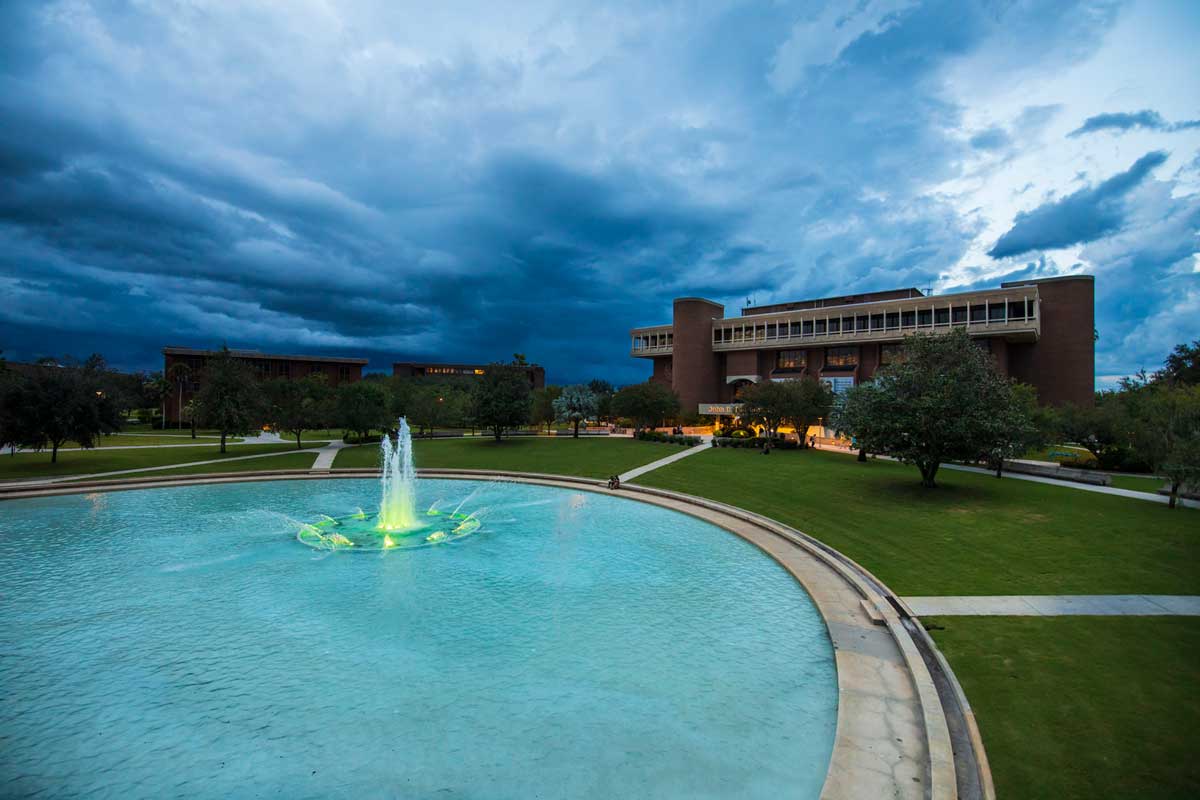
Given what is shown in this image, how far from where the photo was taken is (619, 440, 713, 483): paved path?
96.3 feet

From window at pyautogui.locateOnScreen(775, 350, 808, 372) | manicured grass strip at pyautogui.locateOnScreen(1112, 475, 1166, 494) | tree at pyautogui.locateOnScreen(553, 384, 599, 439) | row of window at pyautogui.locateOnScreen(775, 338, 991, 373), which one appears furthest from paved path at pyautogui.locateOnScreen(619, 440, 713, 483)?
window at pyautogui.locateOnScreen(775, 350, 808, 372)

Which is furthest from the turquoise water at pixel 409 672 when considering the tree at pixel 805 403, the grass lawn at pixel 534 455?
the tree at pixel 805 403

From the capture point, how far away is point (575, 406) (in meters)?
52.3

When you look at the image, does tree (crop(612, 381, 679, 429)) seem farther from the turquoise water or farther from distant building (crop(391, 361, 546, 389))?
distant building (crop(391, 361, 546, 389))

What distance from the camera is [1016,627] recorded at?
924 cm

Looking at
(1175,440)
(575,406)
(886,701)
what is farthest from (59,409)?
(1175,440)

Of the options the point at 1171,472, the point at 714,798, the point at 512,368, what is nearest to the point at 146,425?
the point at 512,368

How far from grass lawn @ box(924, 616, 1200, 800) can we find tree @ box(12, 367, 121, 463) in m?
43.2

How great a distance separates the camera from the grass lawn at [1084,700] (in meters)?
5.45

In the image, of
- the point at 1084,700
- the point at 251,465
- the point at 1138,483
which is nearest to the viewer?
the point at 1084,700

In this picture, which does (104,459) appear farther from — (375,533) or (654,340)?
(654,340)

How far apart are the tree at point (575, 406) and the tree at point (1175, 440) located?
39364 millimetres

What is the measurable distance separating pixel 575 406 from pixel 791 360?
36.6 meters

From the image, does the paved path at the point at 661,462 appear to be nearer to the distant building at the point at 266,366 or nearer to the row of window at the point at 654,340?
the row of window at the point at 654,340
